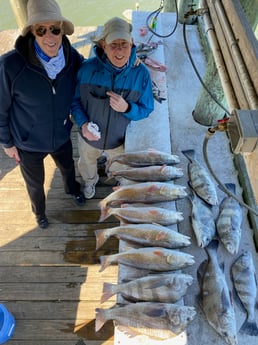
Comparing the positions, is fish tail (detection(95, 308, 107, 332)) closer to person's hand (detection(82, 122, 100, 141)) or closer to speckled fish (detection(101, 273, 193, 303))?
→ speckled fish (detection(101, 273, 193, 303))

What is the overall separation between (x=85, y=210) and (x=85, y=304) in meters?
1.05

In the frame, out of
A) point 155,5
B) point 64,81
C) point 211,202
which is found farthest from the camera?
point 155,5

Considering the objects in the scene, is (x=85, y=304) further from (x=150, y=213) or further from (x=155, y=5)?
(x=155, y=5)

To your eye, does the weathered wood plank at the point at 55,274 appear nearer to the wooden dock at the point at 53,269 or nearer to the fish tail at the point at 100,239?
the wooden dock at the point at 53,269

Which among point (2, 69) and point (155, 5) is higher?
point (2, 69)

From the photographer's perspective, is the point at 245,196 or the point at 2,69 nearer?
the point at 2,69

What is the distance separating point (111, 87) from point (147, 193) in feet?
3.02

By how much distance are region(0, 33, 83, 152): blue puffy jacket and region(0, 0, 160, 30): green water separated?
741 centimetres

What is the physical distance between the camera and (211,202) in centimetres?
277

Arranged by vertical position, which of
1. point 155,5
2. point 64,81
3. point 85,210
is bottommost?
point 85,210

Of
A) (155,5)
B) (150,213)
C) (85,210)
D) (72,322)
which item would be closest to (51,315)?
(72,322)

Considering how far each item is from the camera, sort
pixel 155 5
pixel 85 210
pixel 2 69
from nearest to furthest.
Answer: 1. pixel 2 69
2. pixel 85 210
3. pixel 155 5

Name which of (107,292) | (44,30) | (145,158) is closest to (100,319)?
(107,292)

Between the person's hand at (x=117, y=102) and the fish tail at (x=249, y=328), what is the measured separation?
1840 mm
